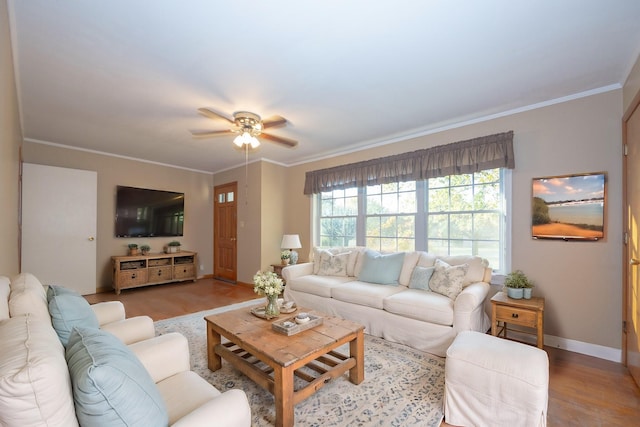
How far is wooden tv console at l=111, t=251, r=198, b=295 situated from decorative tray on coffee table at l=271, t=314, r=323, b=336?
4069 millimetres

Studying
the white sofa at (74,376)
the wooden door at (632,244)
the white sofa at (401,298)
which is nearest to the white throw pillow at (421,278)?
the white sofa at (401,298)

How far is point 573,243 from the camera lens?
9.01ft

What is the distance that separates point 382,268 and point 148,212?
4.62 m

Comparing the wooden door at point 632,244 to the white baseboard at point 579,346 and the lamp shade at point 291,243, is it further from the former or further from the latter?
the lamp shade at point 291,243

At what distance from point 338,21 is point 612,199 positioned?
288 centimetres

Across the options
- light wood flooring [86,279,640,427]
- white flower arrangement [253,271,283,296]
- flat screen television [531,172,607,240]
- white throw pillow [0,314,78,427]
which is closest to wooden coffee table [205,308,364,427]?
white flower arrangement [253,271,283,296]

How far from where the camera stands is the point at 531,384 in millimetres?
1561

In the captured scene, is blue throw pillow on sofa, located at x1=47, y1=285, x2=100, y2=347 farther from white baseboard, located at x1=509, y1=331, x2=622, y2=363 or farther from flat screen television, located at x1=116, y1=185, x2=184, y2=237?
flat screen television, located at x1=116, y1=185, x2=184, y2=237

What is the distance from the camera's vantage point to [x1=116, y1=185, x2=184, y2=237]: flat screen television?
5156 millimetres

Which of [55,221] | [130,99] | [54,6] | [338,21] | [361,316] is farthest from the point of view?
[55,221]

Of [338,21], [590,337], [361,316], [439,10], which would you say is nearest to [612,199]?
[590,337]

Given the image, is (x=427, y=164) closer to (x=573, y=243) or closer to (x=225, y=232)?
(x=573, y=243)

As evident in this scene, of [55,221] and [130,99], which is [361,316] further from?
[55,221]

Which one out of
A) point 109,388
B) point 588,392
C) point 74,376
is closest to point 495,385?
point 588,392
